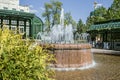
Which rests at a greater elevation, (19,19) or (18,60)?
(19,19)

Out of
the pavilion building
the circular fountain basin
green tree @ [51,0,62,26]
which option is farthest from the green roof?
the circular fountain basin

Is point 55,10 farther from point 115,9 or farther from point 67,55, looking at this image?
point 67,55

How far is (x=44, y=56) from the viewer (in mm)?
6219

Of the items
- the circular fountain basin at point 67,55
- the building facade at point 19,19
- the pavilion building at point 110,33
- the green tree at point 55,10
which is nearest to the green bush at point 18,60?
the building facade at point 19,19

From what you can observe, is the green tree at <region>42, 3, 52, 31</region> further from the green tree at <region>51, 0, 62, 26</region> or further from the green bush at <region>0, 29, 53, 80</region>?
the green bush at <region>0, 29, 53, 80</region>

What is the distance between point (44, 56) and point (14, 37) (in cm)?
89

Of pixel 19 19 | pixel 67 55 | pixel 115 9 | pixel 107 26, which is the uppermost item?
pixel 115 9

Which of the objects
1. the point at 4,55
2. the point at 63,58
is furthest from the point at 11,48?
the point at 63,58

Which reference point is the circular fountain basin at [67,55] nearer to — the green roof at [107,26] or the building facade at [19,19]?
the building facade at [19,19]

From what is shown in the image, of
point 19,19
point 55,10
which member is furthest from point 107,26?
point 55,10

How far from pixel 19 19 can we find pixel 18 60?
92.7 feet

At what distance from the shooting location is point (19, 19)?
3344 cm

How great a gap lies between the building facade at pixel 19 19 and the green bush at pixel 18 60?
7.43 feet

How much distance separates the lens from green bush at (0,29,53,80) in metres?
5.60
